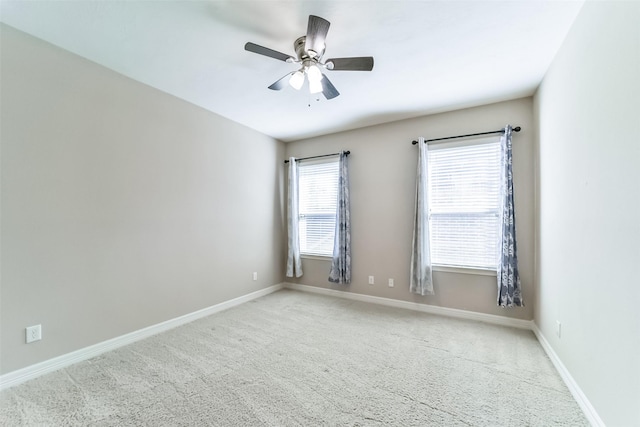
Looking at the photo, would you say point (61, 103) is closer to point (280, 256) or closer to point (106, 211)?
point (106, 211)

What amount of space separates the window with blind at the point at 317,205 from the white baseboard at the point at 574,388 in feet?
9.00

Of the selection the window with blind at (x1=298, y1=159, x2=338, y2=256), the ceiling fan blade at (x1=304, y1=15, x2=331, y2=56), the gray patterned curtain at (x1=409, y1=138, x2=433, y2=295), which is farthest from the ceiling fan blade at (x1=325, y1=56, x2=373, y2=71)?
the window with blind at (x1=298, y1=159, x2=338, y2=256)

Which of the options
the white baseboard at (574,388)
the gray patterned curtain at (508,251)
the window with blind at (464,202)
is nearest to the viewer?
the white baseboard at (574,388)

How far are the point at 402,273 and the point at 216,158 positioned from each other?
9.87 ft

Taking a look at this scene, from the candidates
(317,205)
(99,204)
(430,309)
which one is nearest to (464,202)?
(430,309)

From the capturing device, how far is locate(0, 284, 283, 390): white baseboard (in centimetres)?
194

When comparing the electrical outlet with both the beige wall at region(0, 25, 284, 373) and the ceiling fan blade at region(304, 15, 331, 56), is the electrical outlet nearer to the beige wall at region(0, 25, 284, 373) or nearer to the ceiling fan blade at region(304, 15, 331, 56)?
the beige wall at region(0, 25, 284, 373)

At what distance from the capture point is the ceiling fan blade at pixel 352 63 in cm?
187

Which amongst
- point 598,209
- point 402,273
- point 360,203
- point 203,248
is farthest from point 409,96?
point 203,248

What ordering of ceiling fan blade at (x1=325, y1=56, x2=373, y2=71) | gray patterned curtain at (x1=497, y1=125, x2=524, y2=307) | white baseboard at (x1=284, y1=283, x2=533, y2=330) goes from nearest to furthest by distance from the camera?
1. ceiling fan blade at (x1=325, y1=56, x2=373, y2=71)
2. gray patterned curtain at (x1=497, y1=125, x2=524, y2=307)
3. white baseboard at (x1=284, y1=283, x2=533, y2=330)

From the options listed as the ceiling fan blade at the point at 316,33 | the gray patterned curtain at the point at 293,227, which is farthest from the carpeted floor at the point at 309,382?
the ceiling fan blade at the point at 316,33

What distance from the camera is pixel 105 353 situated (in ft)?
7.78

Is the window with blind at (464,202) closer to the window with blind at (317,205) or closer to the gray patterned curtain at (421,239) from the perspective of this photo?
Answer: the gray patterned curtain at (421,239)

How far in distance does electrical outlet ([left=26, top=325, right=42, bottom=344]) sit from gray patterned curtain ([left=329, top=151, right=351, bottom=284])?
3115 millimetres
